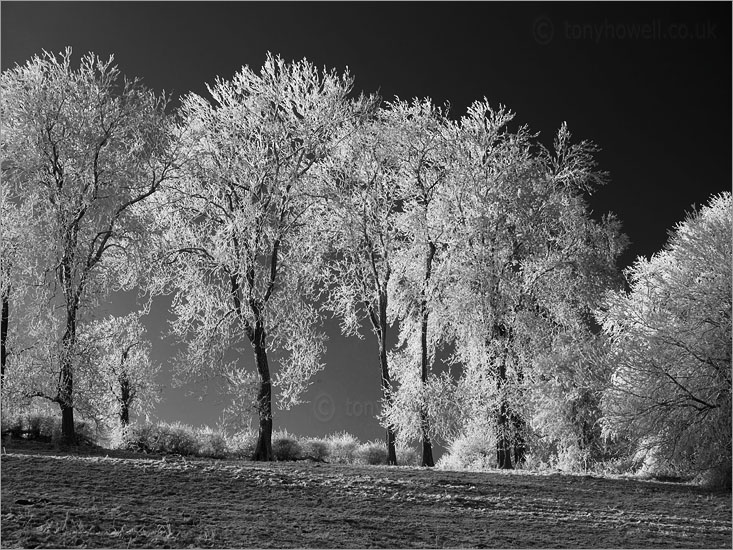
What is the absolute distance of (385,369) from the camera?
94.1 feet

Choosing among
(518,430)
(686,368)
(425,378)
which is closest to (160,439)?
(425,378)

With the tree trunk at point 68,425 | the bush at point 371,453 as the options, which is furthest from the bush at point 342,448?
the tree trunk at point 68,425

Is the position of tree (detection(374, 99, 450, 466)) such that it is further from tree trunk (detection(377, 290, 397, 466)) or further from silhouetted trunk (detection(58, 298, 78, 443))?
silhouetted trunk (detection(58, 298, 78, 443))

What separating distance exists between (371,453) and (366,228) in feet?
35.8

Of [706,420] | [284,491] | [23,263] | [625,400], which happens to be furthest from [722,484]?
[23,263]

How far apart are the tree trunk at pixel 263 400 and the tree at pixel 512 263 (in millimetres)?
6639

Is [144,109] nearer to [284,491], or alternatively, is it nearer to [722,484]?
[284,491]

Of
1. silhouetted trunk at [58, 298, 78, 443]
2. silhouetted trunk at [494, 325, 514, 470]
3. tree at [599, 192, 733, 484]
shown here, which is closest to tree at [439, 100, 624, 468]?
silhouetted trunk at [494, 325, 514, 470]

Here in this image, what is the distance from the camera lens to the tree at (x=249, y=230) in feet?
86.4

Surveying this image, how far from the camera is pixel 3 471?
1766cm

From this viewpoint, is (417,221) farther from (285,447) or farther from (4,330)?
(4,330)

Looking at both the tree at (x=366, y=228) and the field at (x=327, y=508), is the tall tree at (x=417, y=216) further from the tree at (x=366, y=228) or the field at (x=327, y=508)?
the field at (x=327, y=508)

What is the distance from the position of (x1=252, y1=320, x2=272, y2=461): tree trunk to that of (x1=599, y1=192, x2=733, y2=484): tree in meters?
10.6

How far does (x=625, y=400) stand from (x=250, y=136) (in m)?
14.8
